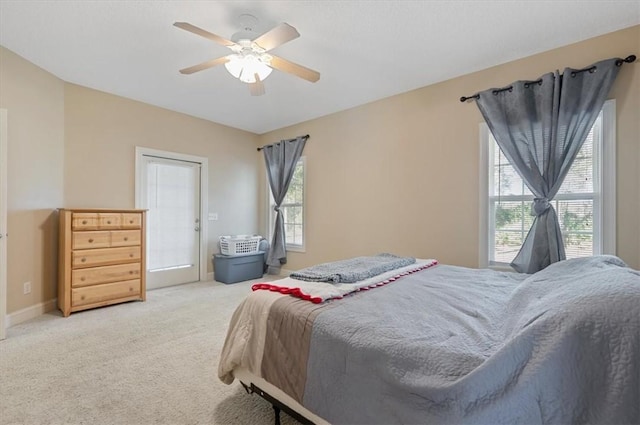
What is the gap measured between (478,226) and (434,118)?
51.3 inches

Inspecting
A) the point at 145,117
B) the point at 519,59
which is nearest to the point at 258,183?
the point at 145,117

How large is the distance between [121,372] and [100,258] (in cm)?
177

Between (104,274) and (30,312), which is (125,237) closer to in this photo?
(104,274)

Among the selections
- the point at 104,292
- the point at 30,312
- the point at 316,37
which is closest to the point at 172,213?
the point at 104,292

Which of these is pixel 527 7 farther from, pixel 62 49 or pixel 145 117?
pixel 145 117

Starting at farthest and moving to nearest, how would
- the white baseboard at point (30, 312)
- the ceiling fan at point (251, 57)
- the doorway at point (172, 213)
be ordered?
the doorway at point (172, 213), the white baseboard at point (30, 312), the ceiling fan at point (251, 57)

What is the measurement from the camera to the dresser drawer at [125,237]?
336 centimetres

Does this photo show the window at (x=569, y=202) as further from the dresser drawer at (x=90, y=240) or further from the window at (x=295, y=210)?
the dresser drawer at (x=90, y=240)

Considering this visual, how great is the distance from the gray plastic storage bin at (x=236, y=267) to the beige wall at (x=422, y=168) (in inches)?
33.1

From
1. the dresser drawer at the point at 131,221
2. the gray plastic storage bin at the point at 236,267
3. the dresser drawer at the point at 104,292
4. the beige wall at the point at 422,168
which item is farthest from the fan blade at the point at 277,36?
the gray plastic storage bin at the point at 236,267

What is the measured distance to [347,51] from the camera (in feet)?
8.76

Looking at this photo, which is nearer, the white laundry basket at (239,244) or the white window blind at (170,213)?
the white window blind at (170,213)

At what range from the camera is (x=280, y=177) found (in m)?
4.88

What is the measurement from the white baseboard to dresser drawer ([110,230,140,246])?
2.89ft
